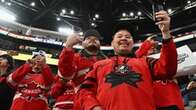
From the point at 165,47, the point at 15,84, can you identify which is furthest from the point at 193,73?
the point at 15,84

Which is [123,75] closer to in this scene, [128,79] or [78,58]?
[128,79]

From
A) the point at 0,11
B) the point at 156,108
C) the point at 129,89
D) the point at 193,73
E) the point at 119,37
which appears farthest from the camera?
the point at 0,11

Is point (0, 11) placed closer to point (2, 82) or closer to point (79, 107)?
point (2, 82)

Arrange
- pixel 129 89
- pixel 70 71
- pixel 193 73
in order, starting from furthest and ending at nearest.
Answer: pixel 193 73 < pixel 70 71 < pixel 129 89

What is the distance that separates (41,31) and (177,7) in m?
7.78

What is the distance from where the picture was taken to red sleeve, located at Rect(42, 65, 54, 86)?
4.40m

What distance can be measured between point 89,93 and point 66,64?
3.28ft

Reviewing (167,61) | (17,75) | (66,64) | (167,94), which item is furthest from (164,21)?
(17,75)

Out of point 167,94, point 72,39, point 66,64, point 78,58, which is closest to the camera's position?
point 167,94

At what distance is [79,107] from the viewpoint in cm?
254

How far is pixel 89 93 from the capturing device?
2527 millimetres

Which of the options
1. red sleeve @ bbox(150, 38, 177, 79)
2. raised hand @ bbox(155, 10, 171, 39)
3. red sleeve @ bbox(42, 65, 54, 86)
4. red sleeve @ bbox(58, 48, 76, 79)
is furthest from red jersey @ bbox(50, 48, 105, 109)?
raised hand @ bbox(155, 10, 171, 39)

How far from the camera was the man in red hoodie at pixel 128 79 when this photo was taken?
2316 millimetres

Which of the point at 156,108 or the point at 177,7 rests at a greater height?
the point at 177,7
